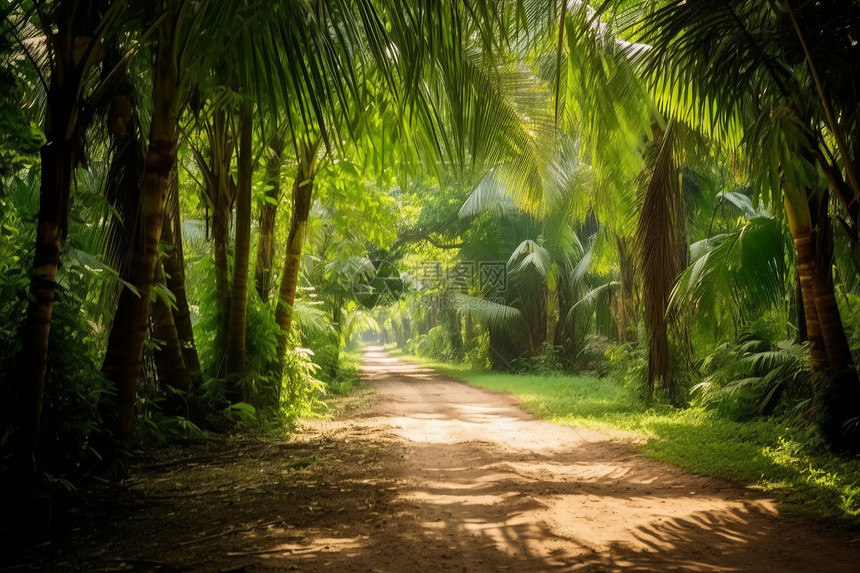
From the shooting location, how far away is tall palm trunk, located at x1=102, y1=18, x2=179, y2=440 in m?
5.14

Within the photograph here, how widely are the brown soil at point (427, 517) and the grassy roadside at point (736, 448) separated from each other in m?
0.26

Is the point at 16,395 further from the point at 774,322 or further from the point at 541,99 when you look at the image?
the point at 774,322

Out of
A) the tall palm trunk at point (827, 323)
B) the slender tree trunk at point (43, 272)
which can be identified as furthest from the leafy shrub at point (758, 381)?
the slender tree trunk at point (43, 272)

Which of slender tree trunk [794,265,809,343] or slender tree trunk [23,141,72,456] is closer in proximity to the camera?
slender tree trunk [23,141,72,456]

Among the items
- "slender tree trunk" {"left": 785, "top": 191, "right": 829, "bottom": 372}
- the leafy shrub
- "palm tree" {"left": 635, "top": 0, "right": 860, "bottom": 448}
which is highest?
"palm tree" {"left": 635, "top": 0, "right": 860, "bottom": 448}

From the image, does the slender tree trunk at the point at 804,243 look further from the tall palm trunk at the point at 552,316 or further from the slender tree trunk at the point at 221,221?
the tall palm trunk at the point at 552,316

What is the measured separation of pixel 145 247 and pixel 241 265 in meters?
3.23

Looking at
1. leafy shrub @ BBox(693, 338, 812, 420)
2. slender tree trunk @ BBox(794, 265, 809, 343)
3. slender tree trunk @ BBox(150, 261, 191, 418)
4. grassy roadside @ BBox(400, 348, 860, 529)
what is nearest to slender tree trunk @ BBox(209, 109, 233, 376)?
slender tree trunk @ BBox(150, 261, 191, 418)

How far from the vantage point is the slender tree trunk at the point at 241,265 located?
836 centimetres

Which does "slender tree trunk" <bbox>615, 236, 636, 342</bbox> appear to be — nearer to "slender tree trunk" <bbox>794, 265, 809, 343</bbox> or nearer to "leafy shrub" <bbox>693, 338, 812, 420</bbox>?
"leafy shrub" <bbox>693, 338, 812, 420</bbox>

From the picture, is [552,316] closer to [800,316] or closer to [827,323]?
[800,316]

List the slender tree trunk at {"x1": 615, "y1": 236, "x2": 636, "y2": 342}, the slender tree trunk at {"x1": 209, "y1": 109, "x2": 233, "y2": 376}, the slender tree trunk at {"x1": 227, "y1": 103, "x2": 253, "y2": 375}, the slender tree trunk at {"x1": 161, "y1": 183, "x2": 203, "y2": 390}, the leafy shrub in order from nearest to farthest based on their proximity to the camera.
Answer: the slender tree trunk at {"x1": 161, "y1": 183, "x2": 203, "y2": 390} < the leafy shrub < the slender tree trunk at {"x1": 209, "y1": 109, "x2": 233, "y2": 376} < the slender tree trunk at {"x1": 227, "y1": 103, "x2": 253, "y2": 375} < the slender tree trunk at {"x1": 615, "y1": 236, "x2": 636, "y2": 342}

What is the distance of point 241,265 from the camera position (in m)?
8.52

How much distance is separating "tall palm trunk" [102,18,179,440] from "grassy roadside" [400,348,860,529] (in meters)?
4.99
